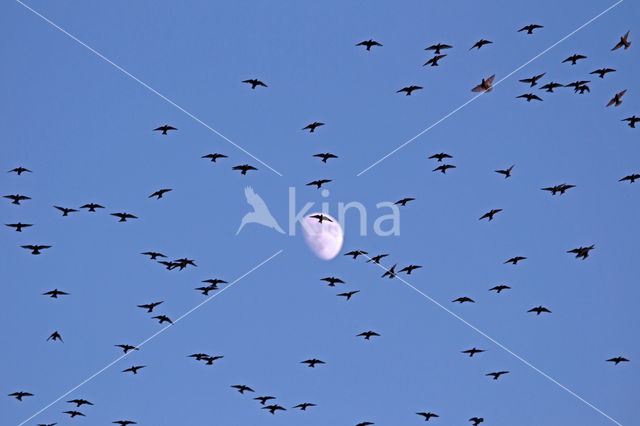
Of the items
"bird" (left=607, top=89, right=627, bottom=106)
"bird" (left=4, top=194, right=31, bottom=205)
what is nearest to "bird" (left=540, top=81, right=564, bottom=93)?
"bird" (left=607, top=89, right=627, bottom=106)

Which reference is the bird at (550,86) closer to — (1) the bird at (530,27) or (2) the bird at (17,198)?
(1) the bird at (530,27)

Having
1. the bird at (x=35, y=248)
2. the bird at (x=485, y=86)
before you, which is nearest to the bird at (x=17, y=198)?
the bird at (x=35, y=248)

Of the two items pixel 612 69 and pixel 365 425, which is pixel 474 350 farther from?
pixel 612 69

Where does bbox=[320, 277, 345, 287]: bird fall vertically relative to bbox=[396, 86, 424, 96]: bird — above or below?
below

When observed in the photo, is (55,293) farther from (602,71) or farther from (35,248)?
(602,71)

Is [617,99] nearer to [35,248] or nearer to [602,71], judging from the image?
[602,71]

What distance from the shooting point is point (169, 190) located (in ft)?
348

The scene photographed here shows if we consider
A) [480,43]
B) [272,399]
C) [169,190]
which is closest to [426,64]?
[480,43]

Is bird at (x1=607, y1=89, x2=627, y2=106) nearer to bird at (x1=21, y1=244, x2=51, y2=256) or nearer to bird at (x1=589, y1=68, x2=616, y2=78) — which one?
bird at (x1=589, y1=68, x2=616, y2=78)

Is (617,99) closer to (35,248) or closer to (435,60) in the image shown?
(435,60)

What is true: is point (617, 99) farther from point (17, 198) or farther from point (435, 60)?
point (17, 198)

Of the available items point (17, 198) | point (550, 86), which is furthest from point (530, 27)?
point (17, 198)

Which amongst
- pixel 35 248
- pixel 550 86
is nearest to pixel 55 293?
pixel 35 248

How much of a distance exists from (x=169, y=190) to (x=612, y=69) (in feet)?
122
